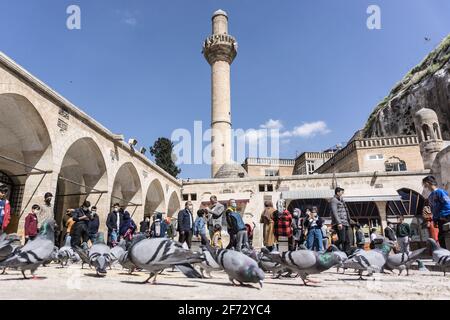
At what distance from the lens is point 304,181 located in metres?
22.2

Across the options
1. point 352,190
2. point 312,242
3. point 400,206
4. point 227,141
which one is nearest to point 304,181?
point 352,190

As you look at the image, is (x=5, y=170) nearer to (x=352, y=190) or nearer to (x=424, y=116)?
(x=352, y=190)

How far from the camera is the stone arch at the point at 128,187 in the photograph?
16.5 meters

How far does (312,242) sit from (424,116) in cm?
1811

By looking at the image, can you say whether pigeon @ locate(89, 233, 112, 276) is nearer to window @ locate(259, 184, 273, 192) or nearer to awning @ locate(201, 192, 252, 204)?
awning @ locate(201, 192, 252, 204)

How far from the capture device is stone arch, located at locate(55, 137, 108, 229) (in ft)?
42.9

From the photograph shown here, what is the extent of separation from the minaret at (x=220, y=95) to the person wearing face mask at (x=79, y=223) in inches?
803

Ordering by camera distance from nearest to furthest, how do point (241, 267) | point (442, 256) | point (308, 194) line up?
1. point (241, 267)
2. point (442, 256)
3. point (308, 194)

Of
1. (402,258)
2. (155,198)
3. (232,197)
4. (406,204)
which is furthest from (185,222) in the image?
(406,204)

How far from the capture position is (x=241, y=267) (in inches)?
144

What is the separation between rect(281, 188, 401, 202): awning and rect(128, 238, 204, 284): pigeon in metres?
18.2

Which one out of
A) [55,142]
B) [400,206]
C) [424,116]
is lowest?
[400,206]

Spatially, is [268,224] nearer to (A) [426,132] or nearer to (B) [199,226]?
(B) [199,226]

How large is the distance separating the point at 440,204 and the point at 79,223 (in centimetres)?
775
